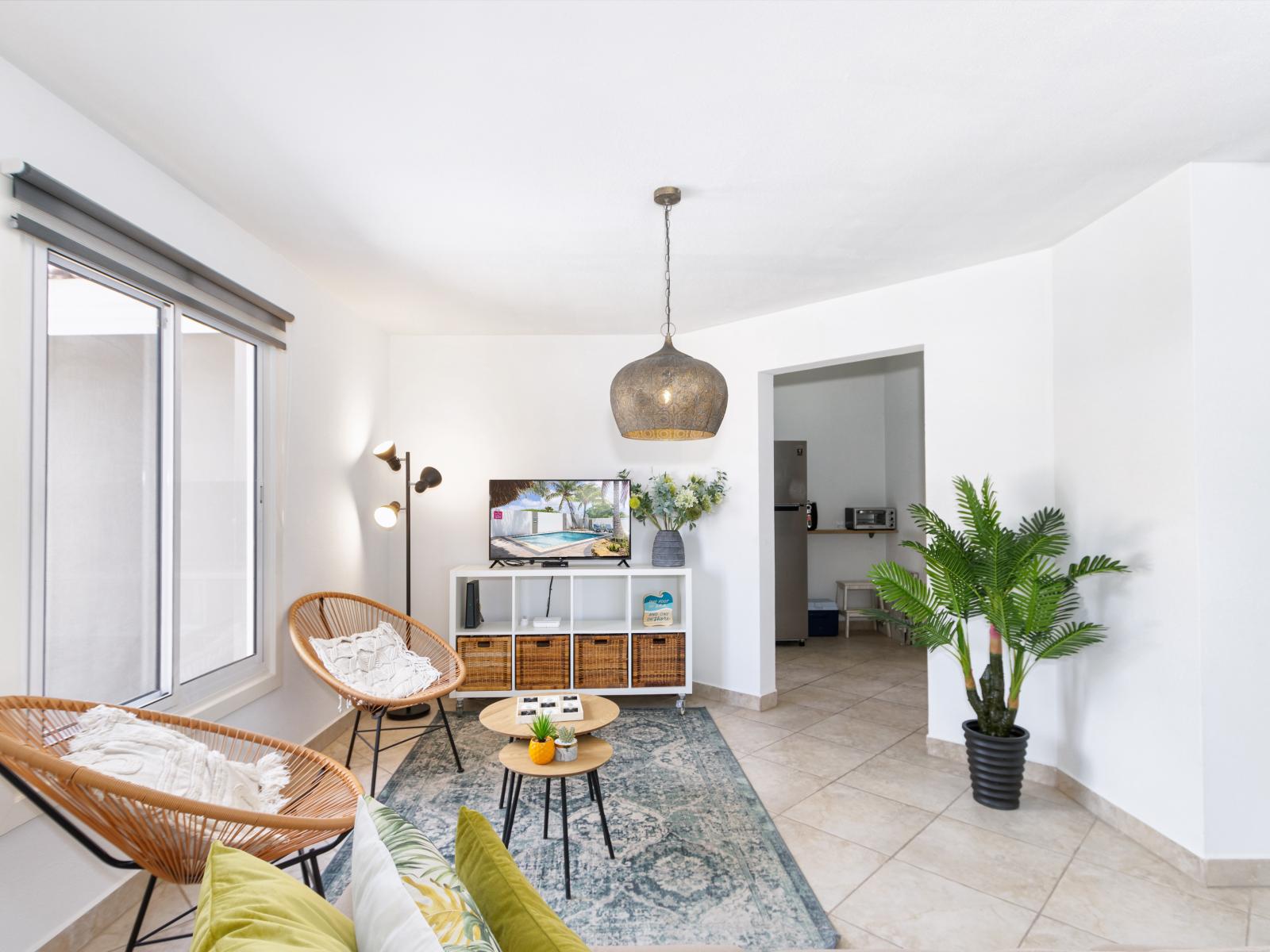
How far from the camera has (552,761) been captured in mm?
2350

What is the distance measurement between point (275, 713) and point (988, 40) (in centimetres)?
371

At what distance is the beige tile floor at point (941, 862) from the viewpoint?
2.07 metres

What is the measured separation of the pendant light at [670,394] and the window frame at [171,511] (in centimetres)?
167

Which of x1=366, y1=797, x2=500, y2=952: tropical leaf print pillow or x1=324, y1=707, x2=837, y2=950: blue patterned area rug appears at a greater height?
x1=366, y1=797, x2=500, y2=952: tropical leaf print pillow

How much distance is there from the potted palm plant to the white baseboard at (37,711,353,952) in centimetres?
Answer: 289

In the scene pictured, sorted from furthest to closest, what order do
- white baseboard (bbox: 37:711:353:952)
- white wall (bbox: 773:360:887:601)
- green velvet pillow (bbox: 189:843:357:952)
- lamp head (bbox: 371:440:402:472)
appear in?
white wall (bbox: 773:360:887:601)
lamp head (bbox: 371:440:402:472)
white baseboard (bbox: 37:711:353:952)
green velvet pillow (bbox: 189:843:357:952)

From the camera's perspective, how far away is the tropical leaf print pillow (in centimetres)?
81

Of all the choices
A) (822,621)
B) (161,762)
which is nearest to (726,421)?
(822,621)

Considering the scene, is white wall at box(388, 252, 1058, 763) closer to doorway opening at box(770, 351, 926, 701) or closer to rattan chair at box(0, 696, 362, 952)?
doorway opening at box(770, 351, 926, 701)

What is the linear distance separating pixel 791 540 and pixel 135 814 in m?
5.32

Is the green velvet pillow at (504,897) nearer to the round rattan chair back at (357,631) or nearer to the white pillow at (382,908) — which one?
the white pillow at (382,908)

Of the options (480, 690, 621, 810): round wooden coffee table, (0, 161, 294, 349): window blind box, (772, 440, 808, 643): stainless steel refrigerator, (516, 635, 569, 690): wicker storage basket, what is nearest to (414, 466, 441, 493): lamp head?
(516, 635, 569, 690): wicker storage basket

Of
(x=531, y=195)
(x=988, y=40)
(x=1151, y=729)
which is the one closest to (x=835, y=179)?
(x=988, y=40)

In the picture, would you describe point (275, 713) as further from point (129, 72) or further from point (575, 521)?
point (129, 72)
